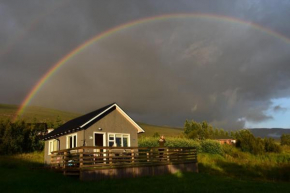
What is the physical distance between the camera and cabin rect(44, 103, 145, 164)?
21672 mm

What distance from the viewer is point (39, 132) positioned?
140 feet

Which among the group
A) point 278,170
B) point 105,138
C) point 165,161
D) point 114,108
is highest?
point 114,108

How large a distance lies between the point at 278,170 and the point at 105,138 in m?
16.2

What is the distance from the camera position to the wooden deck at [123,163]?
1591 centimetres

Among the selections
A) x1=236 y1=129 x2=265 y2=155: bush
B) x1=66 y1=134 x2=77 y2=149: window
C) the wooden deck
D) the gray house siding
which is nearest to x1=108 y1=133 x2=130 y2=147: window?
the gray house siding

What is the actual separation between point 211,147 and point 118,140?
72.9ft

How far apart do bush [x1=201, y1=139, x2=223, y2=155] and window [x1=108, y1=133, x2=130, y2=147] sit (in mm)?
20897

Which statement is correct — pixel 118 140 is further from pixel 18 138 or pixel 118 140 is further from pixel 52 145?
pixel 18 138

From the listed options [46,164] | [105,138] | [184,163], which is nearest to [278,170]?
[184,163]

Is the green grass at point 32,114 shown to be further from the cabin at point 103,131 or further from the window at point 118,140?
the window at point 118,140

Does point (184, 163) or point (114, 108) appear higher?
point (114, 108)

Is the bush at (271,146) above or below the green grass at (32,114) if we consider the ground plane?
below

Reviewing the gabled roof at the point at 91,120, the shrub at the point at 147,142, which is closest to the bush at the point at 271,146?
the shrub at the point at 147,142

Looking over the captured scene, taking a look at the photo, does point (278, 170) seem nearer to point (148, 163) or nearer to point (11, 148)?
point (148, 163)
